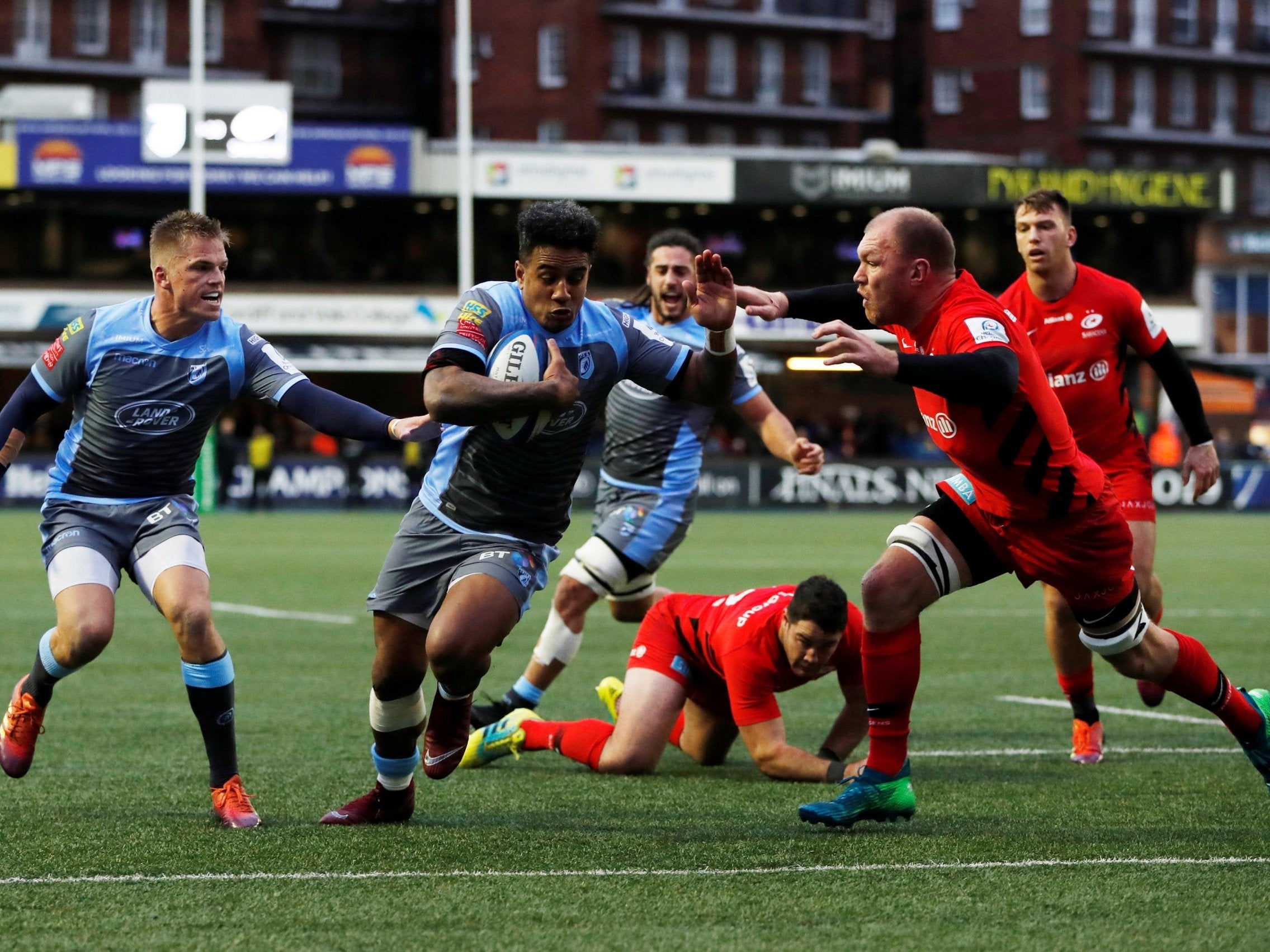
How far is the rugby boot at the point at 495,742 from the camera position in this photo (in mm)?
8062

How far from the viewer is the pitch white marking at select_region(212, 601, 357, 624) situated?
49.6ft

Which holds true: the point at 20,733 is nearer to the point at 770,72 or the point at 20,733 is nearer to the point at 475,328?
the point at 475,328

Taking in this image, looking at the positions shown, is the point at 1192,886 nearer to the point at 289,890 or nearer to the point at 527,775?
the point at 289,890

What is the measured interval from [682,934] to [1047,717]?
541cm

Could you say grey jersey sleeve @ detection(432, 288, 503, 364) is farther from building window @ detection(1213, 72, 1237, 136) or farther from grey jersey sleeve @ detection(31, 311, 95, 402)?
building window @ detection(1213, 72, 1237, 136)

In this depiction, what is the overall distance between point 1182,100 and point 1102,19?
5292 mm

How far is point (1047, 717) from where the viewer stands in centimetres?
975

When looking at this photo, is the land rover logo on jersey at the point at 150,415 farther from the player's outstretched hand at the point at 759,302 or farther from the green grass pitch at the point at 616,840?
the player's outstretched hand at the point at 759,302

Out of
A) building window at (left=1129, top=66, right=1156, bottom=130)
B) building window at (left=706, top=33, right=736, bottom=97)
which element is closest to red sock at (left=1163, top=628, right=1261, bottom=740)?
building window at (left=706, top=33, right=736, bottom=97)

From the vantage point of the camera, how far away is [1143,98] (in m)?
76.1

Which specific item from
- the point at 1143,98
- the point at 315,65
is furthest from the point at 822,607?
the point at 1143,98

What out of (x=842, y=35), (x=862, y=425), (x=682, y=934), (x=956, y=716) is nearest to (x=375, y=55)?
(x=842, y=35)

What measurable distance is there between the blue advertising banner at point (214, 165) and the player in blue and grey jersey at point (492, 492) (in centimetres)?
4304

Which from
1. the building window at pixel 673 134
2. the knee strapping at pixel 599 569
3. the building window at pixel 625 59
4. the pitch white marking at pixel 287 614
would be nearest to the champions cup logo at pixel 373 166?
the building window at pixel 625 59
